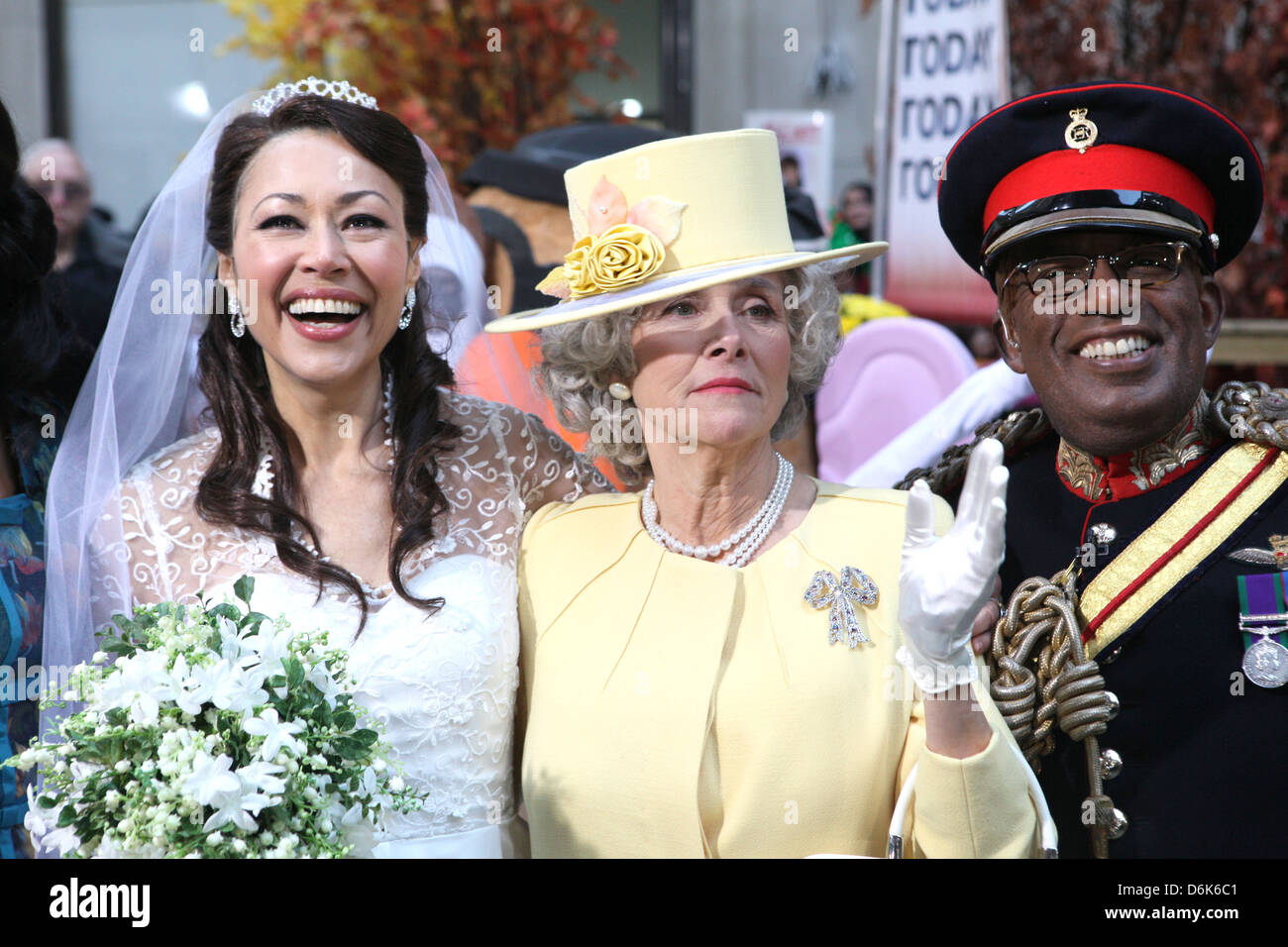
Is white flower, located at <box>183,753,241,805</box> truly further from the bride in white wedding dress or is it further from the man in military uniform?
the man in military uniform

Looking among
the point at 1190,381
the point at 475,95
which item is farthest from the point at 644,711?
the point at 475,95

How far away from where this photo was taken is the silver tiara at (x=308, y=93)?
8.61 feet

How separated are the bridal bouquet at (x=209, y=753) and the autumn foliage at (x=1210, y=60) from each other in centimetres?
627

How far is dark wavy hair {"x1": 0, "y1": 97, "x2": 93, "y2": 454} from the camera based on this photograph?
2658 millimetres

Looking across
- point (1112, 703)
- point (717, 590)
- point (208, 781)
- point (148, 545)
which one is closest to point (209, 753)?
point (208, 781)

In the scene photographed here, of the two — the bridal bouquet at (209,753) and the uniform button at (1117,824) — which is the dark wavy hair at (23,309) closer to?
the bridal bouquet at (209,753)

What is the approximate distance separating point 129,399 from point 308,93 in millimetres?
729

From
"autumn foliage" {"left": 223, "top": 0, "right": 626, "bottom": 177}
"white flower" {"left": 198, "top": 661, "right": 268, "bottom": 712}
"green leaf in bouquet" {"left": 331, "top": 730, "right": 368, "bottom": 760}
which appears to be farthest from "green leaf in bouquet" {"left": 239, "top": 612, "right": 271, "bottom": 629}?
"autumn foliage" {"left": 223, "top": 0, "right": 626, "bottom": 177}

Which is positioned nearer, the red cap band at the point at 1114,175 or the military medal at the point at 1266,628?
the military medal at the point at 1266,628

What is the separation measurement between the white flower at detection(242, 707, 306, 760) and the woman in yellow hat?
0.61 meters

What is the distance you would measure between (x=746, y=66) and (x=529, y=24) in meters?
1.71

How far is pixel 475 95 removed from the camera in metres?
7.18

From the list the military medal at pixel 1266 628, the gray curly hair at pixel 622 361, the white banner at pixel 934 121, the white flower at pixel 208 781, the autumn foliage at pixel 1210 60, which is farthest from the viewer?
the autumn foliage at pixel 1210 60

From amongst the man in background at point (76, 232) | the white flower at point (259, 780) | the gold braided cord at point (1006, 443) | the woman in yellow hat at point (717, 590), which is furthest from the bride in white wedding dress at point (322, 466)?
the man in background at point (76, 232)
